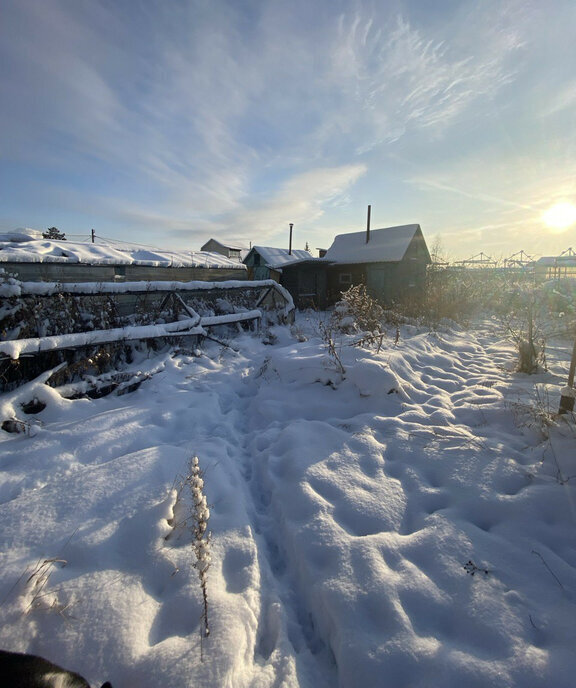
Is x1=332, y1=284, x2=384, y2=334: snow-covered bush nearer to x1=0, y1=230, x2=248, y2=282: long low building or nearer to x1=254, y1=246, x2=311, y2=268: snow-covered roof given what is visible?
x1=0, y1=230, x2=248, y2=282: long low building

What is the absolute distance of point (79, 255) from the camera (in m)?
10.7

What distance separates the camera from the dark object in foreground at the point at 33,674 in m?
1.23

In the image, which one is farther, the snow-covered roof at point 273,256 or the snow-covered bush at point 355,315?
the snow-covered roof at point 273,256

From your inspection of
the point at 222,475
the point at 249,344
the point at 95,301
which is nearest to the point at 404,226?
the point at 249,344

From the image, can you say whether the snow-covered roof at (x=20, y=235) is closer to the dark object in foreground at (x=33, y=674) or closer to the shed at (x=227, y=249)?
the dark object in foreground at (x=33, y=674)

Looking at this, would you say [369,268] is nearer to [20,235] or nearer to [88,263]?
[88,263]

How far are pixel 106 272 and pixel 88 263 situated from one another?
2.98 ft

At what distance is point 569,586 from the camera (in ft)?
5.97

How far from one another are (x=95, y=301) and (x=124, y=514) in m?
4.07

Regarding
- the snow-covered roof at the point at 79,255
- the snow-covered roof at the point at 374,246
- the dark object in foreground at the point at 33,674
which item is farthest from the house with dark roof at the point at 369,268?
the dark object in foreground at the point at 33,674

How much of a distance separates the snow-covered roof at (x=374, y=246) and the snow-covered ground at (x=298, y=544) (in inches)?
683

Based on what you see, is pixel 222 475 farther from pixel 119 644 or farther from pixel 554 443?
pixel 554 443

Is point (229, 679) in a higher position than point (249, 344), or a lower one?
lower

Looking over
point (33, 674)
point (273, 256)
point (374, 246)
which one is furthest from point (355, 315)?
point (273, 256)
